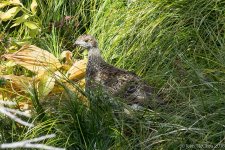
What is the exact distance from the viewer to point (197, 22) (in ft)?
18.5

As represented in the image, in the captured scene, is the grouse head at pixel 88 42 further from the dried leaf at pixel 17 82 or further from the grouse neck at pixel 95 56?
the dried leaf at pixel 17 82

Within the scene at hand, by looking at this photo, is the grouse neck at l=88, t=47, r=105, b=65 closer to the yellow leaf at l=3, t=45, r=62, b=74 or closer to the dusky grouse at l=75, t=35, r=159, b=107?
the dusky grouse at l=75, t=35, r=159, b=107

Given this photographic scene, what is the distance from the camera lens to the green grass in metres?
4.04

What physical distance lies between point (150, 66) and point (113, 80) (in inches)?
15.8

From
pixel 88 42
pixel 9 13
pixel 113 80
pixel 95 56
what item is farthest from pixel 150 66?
pixel 9 13

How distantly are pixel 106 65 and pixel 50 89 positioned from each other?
65 centimetres

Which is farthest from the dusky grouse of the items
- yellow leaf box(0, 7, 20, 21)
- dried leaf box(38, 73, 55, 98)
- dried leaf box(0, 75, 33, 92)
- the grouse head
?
Result: yellow leaf box(0, 7, 20, 21)

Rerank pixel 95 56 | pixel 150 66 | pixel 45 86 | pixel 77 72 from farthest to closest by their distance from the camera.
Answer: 1. pixel 77 72
2. pixel 95 56
3. pixel 150 66
4. pixel 45 86

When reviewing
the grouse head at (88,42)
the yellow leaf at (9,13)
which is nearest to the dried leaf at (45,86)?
the grouse head at (88,42)

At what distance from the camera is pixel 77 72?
5828 millimetres

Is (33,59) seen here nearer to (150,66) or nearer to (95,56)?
(95,56)

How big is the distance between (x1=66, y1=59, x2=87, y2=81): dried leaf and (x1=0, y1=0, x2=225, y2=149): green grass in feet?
0.80

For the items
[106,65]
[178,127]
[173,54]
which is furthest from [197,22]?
[178,127]

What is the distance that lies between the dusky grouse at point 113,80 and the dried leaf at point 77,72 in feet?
0.45
